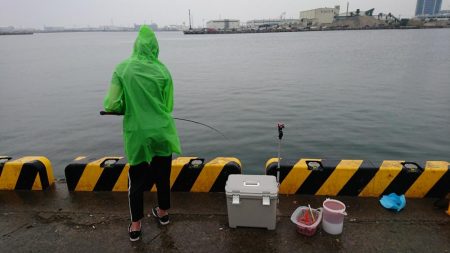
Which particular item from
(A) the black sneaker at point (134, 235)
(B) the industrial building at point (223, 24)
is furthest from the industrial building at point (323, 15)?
(A) the black sneaker at point (134, 235)

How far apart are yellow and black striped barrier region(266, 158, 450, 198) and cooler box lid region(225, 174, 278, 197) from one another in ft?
2.07

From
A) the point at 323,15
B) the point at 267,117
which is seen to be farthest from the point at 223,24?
the point at 267,117

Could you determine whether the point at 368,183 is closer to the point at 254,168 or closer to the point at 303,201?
the point at 303,201

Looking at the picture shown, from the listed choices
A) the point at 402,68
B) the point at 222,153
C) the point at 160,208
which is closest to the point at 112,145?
the point at 222,153

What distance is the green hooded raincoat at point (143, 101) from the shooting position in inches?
110

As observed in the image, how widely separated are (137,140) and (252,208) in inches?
51.3

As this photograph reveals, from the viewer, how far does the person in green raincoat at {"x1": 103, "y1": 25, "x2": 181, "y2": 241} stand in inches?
110

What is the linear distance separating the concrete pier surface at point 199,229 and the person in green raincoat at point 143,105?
60cm

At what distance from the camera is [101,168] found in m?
4.21

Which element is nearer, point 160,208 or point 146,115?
point 146,115

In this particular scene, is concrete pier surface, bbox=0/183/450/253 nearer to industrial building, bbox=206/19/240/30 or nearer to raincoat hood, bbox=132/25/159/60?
raincoat hood, bbox=132/25/159/60

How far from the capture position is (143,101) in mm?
2844

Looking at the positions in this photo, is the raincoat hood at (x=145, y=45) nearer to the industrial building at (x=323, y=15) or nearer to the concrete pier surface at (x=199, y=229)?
the concrete pier surface at (x=199, y=229)

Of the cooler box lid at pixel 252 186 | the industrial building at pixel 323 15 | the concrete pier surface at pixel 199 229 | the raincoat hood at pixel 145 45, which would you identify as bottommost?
the concrete pier surface at pixel 199 229
